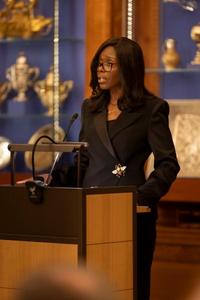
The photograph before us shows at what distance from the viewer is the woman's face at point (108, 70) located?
264cm

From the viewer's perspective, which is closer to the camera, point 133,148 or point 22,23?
point 133,148

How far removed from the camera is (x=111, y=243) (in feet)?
7.72

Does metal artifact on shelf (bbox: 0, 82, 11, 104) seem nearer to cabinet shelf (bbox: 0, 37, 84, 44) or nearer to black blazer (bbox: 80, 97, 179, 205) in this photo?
cabinet shelf (bbox: 0, 37, 84, 44)

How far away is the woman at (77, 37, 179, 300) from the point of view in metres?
2.62

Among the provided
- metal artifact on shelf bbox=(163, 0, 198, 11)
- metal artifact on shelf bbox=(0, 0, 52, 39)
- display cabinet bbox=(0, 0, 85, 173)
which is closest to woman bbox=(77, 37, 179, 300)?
metal artifact on shelf bbox=(163, 0, 198, 11)

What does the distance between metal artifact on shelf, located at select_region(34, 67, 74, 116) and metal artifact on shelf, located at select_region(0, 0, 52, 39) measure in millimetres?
282

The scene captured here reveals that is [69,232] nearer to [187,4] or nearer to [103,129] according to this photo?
[103,129]

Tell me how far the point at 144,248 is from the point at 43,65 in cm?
315

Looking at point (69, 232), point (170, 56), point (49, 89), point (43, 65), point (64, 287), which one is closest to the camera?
point (64, 287)

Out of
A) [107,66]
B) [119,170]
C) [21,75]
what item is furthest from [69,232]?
[21,75]

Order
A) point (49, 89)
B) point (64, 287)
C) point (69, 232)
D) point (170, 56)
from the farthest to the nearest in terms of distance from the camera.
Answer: point (49, 89) → point (170, 56) → point (69, 232) → point (64, 287)

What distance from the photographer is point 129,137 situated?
2.63m

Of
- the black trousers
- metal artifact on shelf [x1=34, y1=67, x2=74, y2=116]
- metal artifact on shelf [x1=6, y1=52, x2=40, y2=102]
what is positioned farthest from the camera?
metal artifact on shelf [x1=6, y1=52, x2=40, y2=102]

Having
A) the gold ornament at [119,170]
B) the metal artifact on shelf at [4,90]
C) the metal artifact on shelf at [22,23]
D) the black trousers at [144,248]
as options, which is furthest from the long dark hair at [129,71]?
the metal artifact on shelf at [4,90]
